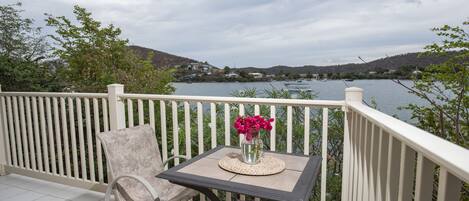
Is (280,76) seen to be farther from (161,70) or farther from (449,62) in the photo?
(161,70)

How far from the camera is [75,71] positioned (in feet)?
18.6

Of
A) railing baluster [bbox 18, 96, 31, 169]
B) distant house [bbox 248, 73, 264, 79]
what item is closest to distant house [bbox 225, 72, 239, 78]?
distant house [bbox 248, 73, 264, 79]

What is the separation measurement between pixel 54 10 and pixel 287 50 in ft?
16.6

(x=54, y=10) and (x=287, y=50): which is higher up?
(x=54, y=10)

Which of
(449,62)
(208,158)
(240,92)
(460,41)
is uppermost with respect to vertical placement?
(460,41)

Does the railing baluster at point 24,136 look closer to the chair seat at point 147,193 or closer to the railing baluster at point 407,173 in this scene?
the chair seat at point 147,193

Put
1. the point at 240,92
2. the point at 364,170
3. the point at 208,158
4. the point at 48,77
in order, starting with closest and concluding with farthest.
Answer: the point at 364,170
the point at 208,158
the point at 240,92
the point at 48,77

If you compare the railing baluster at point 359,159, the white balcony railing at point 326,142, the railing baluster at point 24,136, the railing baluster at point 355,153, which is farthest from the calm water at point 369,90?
the railing baluster at point 24,136

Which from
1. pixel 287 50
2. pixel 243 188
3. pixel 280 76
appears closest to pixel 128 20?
pixel 287 50

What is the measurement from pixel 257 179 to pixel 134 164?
1.32 m

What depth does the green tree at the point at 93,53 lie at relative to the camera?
5.54 metres

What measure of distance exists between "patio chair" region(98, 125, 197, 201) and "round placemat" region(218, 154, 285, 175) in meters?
0.72

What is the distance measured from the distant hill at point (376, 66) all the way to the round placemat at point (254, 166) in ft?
5.67

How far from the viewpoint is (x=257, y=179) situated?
162 cm
